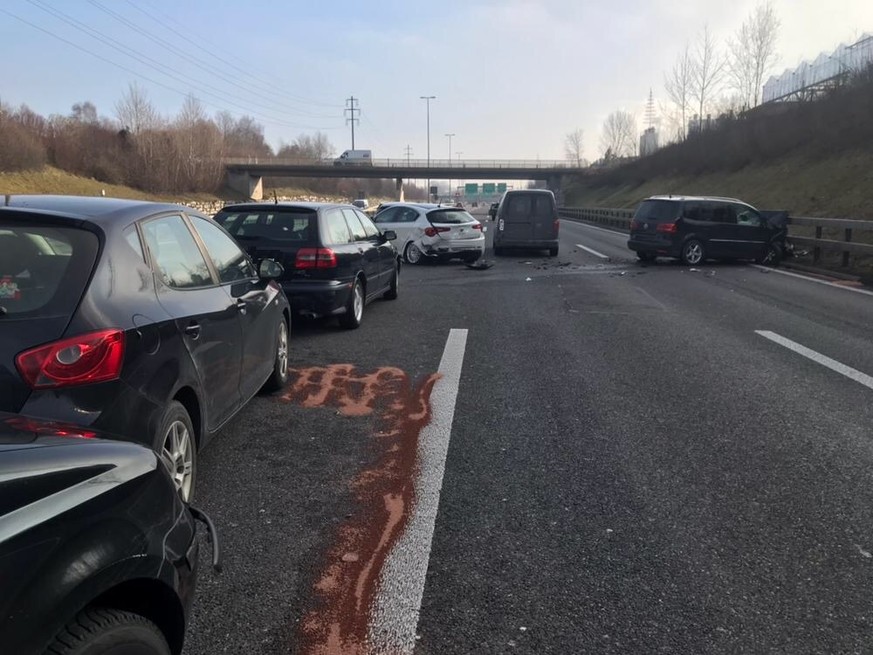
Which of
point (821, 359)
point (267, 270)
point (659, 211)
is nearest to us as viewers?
point (267, 270)

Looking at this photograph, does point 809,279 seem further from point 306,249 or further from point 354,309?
point 306,249

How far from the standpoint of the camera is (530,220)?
71.9ft

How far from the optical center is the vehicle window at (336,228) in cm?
922

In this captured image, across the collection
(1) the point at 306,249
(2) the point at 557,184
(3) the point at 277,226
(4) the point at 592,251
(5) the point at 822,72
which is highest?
(5) the point at 822,72

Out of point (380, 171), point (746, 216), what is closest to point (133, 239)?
point (746, 216)

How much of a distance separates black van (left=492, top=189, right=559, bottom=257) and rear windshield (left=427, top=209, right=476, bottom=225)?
2.55 metres

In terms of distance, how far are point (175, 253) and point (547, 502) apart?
2630mm

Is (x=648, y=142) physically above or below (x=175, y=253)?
above

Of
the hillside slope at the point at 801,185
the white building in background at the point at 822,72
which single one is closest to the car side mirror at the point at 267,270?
the hillside slope at the point at 801,185

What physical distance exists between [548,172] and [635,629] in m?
87.0

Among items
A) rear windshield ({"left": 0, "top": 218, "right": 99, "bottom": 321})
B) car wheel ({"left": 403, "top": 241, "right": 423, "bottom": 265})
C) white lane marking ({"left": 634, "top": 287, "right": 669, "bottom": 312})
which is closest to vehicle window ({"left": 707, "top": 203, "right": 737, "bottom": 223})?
white lane marking ({"left": 634, "top": 287, "right": 669, "bottom": 312})

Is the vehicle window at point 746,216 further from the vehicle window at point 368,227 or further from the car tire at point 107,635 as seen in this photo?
the car tire at point 107,635

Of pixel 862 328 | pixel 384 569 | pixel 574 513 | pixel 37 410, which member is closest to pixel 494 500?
pixel 574 513

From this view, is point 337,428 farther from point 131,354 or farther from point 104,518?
point 104,518
